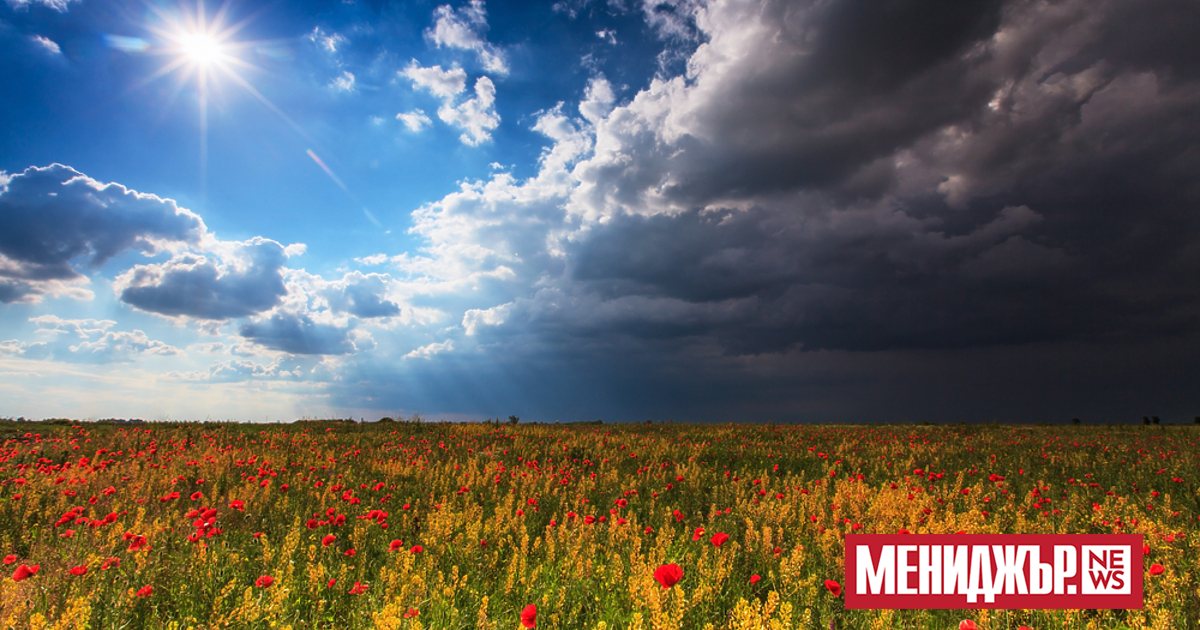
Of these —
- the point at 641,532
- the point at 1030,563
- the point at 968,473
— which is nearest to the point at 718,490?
the point at 641,532

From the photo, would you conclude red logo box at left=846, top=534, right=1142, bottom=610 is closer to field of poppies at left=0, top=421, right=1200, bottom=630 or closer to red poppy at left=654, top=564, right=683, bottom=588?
field of poppies at left=0, top=421, right=1200, bottom=630

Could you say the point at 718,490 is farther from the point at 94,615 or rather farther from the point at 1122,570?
the point at 94,615

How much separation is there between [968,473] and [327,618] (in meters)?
11.2

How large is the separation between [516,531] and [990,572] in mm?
3979

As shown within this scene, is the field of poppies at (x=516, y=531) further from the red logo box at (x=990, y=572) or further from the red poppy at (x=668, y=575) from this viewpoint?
the red logo box at (x=990, y=572)

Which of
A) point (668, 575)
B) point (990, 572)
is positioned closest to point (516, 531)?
point (668, 575)

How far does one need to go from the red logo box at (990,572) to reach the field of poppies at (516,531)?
142 mm

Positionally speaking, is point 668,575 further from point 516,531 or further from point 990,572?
point 516,531

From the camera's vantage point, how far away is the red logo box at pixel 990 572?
367cm

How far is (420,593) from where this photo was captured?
12.0 ft

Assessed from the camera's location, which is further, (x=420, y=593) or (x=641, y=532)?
(x=641, y=532)

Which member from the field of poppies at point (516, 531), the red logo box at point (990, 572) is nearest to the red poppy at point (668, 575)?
the field of poppies at point (516, 531)

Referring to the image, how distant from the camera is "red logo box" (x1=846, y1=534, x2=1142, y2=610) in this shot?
3.67 m

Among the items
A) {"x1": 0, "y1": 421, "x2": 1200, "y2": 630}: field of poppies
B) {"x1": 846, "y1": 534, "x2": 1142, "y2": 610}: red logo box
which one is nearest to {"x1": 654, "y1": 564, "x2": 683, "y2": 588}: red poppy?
{"x1": 0, "y1": 421, "x2": 1200, "y2": 630}: field of poppies
